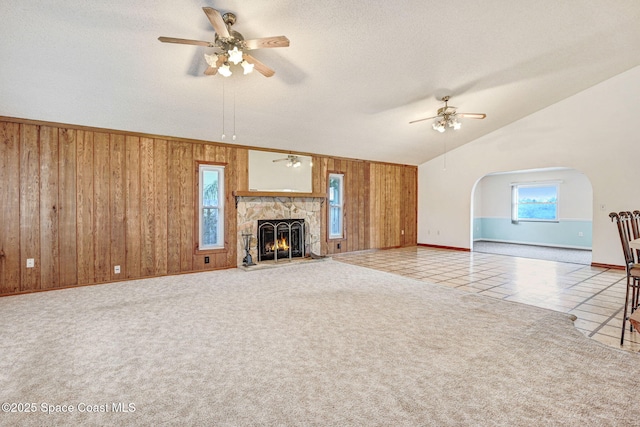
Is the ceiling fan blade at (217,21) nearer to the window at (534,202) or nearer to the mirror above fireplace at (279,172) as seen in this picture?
the mirror above fireplace at (279,172)

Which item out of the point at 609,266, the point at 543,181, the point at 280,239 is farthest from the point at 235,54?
the point at 543,181

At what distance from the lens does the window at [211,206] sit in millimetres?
5699

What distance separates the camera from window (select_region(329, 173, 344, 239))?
7.57m

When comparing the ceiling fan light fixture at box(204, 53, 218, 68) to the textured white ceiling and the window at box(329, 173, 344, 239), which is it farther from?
the window at box(329, 173, 344, 239)

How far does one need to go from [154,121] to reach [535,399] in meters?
5.50

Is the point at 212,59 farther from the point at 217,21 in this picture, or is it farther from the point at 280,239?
the point at 280,239

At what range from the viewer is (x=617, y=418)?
1689mm

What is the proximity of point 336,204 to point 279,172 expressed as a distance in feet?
6.02

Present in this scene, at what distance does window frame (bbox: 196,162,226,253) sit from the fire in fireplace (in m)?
0.77

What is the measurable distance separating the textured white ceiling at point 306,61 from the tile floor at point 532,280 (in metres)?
2.99

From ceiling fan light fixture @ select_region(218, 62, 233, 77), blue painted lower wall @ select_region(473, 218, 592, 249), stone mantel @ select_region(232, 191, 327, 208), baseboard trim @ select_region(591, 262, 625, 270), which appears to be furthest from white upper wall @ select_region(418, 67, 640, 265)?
ceiling fan light fixture @ select_region(218, 62, 233, 77)

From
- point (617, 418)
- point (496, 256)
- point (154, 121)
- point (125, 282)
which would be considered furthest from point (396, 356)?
point (496, 256)

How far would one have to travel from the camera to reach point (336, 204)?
25.1 feet

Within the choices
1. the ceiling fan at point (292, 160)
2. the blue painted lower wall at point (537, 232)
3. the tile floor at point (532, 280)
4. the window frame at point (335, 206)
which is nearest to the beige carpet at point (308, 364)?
the tile floor at point (532, 280)
